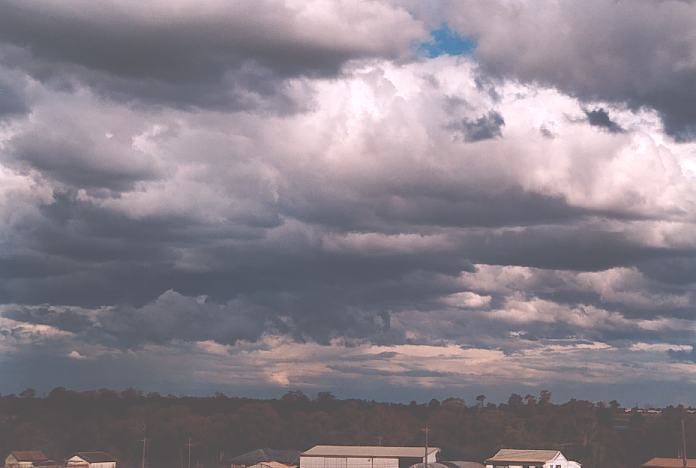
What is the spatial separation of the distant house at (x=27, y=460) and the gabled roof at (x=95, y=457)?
5401mm

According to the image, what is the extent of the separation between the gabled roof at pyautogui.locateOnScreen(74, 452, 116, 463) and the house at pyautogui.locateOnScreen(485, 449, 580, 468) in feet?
256

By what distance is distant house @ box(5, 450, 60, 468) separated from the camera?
7456 inches

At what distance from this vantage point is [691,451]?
187250mm

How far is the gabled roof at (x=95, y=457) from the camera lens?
191625mm

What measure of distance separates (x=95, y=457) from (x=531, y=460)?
87.8 m

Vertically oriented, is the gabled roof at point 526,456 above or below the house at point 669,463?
above

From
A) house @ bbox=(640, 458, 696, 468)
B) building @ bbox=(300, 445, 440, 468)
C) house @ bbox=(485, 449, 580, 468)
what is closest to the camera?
house @ bbox=(485, 449, 580, 468)

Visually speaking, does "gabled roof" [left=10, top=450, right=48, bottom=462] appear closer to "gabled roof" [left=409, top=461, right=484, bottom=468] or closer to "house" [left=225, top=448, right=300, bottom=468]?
"house" [left=225, top=448, right=300, bottom=468]

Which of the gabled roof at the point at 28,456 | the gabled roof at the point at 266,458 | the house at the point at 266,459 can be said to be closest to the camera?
the house at the point at 266,459

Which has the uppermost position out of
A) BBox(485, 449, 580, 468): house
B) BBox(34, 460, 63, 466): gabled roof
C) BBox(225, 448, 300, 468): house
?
BBox(485, 449, 580, 468): house

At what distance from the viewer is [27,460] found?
19412 cm

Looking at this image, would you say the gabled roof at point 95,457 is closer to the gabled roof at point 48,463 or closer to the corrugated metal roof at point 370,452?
the gabled roof at point 48,463

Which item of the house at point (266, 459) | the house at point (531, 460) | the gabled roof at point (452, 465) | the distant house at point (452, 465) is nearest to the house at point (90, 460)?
the house at point (266, 459)

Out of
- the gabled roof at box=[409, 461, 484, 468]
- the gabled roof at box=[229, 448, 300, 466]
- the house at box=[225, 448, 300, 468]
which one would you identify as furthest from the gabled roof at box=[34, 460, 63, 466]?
the gabled roof at box=[409, 461, 484, 468]
